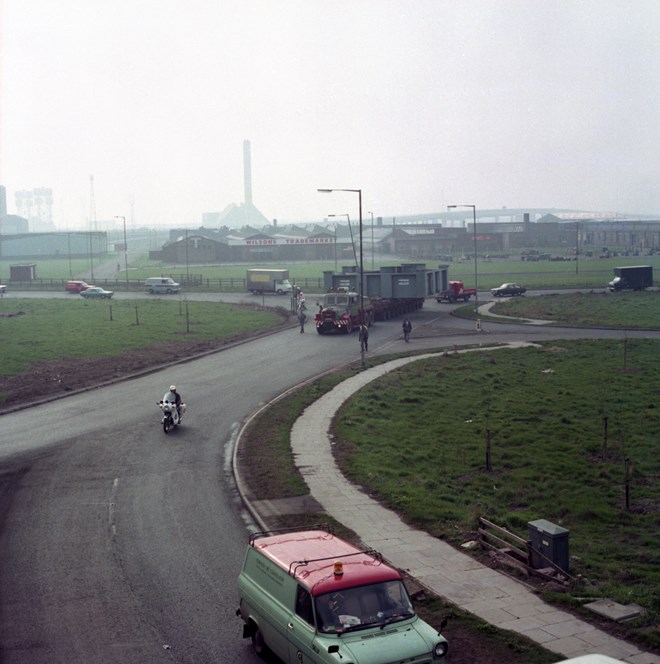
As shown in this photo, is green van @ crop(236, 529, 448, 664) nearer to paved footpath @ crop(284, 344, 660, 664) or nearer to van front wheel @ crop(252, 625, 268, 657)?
van front wheel @ crop(252, 625, 268, 657)

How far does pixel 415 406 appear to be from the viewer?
1302 inches

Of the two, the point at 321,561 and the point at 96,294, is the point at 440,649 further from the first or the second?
the point at 96,294

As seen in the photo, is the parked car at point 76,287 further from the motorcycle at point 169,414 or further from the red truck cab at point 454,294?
the motorcycle at point 169,414

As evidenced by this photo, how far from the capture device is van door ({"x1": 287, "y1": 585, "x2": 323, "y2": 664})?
11.5m

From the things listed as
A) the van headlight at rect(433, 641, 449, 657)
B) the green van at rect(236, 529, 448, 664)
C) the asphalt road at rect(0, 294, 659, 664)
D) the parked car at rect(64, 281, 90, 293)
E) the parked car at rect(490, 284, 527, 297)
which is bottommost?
the asphalt road at rect(0, 294, 659, 664)

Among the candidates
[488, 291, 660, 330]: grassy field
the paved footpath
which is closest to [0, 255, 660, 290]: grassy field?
[488, 291, 660, 330]: grassy field

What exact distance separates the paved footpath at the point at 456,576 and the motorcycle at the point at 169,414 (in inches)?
236

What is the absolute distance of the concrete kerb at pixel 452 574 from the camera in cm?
1317

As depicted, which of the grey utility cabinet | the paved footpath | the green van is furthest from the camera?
the grey utility cabinet

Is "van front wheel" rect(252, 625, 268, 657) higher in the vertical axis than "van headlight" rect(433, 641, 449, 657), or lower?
lower

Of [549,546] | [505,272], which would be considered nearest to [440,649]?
[549,546]

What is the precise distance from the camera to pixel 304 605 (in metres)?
11.9

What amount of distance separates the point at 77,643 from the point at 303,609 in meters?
4.18

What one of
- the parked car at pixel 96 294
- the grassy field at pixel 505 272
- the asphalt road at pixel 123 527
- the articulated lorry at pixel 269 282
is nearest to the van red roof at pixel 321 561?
the asphalt road at pixel 123 527
